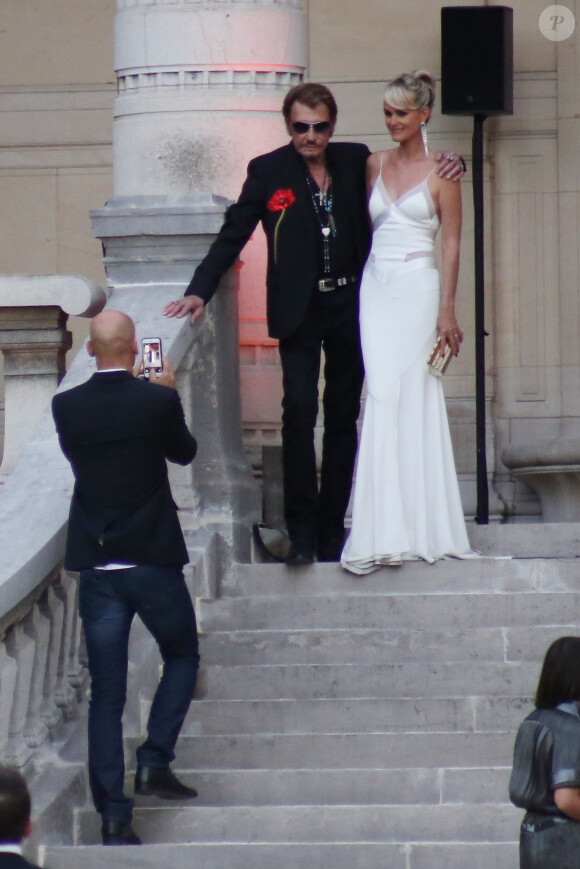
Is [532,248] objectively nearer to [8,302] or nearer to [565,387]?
[565,387]

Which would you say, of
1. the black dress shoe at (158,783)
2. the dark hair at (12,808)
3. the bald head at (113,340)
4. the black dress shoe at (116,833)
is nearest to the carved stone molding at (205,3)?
the bald head at (113,340)

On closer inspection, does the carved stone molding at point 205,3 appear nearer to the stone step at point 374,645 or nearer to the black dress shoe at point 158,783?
the stone step at point 374,645

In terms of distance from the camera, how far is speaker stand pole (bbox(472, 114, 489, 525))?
10.7 meters

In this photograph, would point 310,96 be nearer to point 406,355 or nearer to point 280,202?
point 280,202

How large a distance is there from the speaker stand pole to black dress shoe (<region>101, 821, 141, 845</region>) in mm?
5336

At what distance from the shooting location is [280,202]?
278 inches

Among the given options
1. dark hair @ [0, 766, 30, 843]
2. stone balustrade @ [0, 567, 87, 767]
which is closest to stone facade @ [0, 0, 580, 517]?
stone balustrade @ [0, 567, 87, 767]

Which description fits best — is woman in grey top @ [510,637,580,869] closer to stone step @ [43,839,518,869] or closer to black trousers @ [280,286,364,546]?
stone step @ [43,839,518,869]

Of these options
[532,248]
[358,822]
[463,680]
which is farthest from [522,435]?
→ [358,822]

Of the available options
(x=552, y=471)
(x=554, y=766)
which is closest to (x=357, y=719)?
(x=554, y=766)

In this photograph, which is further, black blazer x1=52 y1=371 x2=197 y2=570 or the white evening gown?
the white evening gown

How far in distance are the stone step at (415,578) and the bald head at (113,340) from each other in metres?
1.58

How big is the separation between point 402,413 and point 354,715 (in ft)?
4.01

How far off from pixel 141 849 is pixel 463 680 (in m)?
1.33
